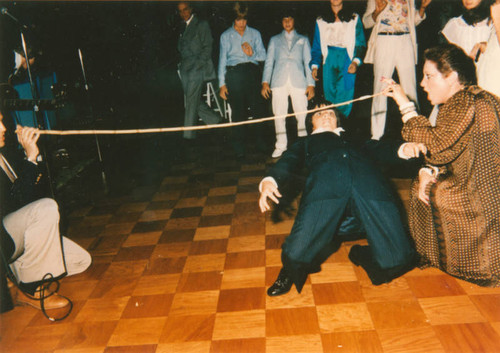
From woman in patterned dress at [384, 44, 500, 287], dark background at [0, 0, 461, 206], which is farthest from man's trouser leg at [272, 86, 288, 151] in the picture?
woman in patterned dress at [384, 44, 500, 287]

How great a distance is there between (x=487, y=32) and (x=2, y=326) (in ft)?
14.3

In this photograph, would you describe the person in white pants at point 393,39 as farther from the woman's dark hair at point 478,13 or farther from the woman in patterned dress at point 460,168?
the woman in patterned dress at point 460,168

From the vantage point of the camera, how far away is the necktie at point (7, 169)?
2.27 meters

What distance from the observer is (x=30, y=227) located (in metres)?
2.20

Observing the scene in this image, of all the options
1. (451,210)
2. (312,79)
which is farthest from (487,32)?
(451,210)

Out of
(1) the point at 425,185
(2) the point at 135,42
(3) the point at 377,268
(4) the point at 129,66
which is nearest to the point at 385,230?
(3) the point at 377,268

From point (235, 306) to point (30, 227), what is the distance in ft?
4.40

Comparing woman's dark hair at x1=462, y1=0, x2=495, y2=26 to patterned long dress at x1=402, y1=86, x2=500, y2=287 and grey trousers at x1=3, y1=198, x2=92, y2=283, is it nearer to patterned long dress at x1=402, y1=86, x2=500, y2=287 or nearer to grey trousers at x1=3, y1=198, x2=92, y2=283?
patterned long dress at x1=402, y1=86, x2=500, y2=287

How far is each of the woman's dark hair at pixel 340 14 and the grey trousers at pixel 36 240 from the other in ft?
11.9

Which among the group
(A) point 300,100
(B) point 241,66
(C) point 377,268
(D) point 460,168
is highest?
(B) point 241,66

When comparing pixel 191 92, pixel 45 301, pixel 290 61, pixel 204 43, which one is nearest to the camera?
pixel 45 301

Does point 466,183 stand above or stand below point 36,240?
above

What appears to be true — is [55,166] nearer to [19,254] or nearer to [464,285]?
[19,254]

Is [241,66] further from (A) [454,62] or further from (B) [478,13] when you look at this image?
(A) [454,62]
